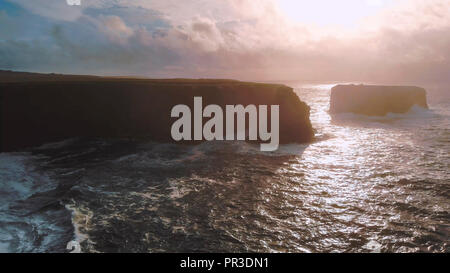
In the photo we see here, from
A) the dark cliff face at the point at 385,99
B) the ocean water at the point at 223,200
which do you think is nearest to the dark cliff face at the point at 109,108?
the ocean water at the point at 223,200

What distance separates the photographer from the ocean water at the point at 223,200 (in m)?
10.9

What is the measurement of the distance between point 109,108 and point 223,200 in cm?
2324

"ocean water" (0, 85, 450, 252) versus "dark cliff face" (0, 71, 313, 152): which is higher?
"dark cliff face" (0, 71, 313, 152)

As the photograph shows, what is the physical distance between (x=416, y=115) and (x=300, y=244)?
63012 millimetres

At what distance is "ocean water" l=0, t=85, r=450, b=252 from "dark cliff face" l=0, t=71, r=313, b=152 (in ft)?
16.3

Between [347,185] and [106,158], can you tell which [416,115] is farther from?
[106,158]

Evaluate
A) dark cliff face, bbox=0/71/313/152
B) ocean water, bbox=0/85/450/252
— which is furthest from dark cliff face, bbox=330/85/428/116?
ocean water, bbox=0/85/450/252

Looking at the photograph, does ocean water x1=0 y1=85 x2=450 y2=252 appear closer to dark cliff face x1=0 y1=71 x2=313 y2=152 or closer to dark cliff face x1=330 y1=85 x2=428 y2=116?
dark cliff face x1=0 y1=71 x2=313 y2=152

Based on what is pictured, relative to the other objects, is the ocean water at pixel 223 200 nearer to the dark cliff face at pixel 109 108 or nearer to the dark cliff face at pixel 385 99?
the dark cliff face at pixel 109 108

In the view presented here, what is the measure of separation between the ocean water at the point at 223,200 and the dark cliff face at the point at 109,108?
496 centimetres

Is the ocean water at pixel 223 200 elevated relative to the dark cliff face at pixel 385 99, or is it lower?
lower

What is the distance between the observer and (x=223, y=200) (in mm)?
14898

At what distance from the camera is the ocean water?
35.7ft
